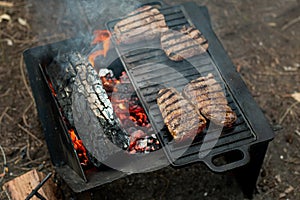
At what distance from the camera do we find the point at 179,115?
303 cm

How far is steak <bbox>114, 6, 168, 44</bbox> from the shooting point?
11.3 feet

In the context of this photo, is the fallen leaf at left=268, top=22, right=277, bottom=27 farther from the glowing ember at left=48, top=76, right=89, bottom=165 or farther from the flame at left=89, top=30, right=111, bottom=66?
the glowing ember at left=48, top=76, right=89, bottom=165

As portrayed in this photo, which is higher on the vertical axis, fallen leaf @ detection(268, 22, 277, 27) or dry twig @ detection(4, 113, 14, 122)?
dry twig @ detection(4, 113, 14, 122)

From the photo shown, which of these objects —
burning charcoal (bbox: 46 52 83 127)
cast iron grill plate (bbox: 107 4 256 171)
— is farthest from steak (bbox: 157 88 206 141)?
burning charcoal (bbox: 46 52 83 127)

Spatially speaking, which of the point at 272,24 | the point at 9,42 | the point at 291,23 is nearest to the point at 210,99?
the point at 272,24

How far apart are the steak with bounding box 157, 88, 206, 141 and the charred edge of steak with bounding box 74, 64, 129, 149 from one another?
0.32 meters

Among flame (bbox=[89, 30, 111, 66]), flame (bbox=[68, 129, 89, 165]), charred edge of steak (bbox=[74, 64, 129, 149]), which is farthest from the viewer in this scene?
flame (bbox=[89, 30, 111, 66])

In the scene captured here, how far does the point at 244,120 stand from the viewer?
3084mm

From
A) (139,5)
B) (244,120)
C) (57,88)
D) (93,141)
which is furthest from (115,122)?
(139,5)

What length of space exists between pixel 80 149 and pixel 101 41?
0.95 metres

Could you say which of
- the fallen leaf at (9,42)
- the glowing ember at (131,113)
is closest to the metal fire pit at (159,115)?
the glowing ember at (131,113)

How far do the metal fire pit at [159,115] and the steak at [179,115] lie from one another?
0.06m

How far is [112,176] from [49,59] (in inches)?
47.7

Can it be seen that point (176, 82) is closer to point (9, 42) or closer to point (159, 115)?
point (159, 115)
